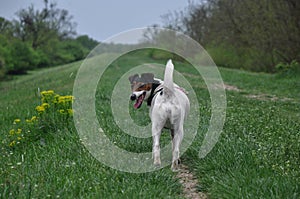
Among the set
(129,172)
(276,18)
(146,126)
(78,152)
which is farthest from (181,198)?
(276,18)

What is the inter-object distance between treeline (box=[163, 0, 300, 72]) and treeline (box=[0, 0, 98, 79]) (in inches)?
859

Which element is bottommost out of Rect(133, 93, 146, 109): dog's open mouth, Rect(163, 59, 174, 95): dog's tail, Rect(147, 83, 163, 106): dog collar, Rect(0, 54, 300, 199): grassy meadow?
Rect(0, 54, 300, 199): grassy meadow

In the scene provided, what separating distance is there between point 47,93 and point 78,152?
2.44 meters

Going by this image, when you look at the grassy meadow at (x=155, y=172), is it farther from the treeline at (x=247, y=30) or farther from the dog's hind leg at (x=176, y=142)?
the treeline at (x=247, y=30)

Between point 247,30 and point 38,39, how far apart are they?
47.3 metres

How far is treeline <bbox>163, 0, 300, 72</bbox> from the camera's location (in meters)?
26.8

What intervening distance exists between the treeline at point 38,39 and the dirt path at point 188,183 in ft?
166

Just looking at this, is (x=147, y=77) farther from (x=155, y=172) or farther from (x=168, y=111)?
(x=155, y=172)

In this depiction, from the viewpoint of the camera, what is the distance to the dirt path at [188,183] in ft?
14.7

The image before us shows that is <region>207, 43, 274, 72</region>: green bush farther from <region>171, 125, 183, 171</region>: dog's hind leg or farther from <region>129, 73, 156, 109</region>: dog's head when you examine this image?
<region>171, 125, 183, 171</region>: dog's hind leg

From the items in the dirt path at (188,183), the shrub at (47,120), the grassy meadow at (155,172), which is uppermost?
the shrub at (47,120)

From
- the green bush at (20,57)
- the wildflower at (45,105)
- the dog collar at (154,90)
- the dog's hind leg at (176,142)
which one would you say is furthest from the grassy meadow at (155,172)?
the green bush at (20,57)

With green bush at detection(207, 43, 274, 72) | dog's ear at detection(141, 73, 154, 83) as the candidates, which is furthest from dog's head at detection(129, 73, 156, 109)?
green bush at detection(207, 43, 274, 72)

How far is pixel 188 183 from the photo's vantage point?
192 inches
